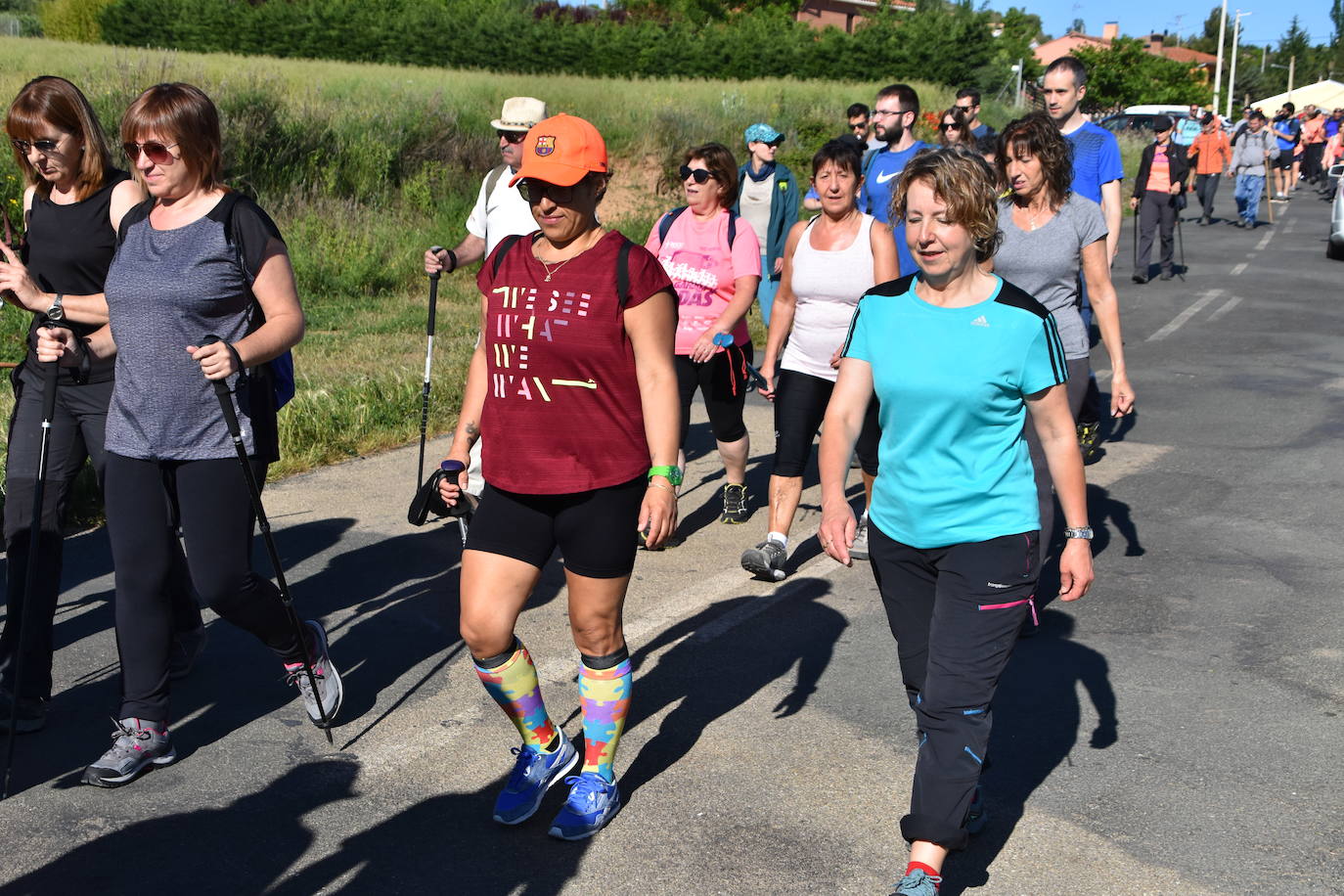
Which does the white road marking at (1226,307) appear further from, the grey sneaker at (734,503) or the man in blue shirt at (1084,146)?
the grey sneaker at (734,503)

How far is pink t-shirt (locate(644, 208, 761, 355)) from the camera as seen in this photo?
651 cm

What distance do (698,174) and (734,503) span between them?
1.75 meters

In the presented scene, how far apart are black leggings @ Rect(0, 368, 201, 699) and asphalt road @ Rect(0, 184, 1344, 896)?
317mm

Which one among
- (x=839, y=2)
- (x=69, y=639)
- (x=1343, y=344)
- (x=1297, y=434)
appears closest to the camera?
(x=69, y=639)

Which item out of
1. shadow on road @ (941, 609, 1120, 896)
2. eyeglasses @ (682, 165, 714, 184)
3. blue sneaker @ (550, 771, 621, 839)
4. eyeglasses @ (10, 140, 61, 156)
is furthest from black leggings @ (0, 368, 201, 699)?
eyeglasses @ (682, 165, 714, 184)

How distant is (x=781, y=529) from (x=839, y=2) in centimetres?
9369

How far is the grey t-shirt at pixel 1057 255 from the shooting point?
5414 mm

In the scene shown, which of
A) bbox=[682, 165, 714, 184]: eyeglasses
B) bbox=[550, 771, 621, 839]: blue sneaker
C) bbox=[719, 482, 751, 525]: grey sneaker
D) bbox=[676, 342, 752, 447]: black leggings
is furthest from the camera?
bbox=[719, 482, 751, 525]: grey sneaker

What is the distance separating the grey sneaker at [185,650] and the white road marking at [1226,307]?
1195 centimetres

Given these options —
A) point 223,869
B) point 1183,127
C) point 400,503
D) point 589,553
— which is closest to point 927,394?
point 589,553

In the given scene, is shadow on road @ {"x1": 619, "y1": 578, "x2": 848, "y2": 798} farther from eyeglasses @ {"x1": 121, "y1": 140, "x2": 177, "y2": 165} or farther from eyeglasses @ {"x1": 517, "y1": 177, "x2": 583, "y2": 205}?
eyeglasses @ {"x1": 121, "y1": 140, "x2": 177, "y2": 165}

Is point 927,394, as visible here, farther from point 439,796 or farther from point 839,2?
point 839,2

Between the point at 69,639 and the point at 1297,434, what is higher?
the point at 1297,434

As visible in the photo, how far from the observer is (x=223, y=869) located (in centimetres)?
351
